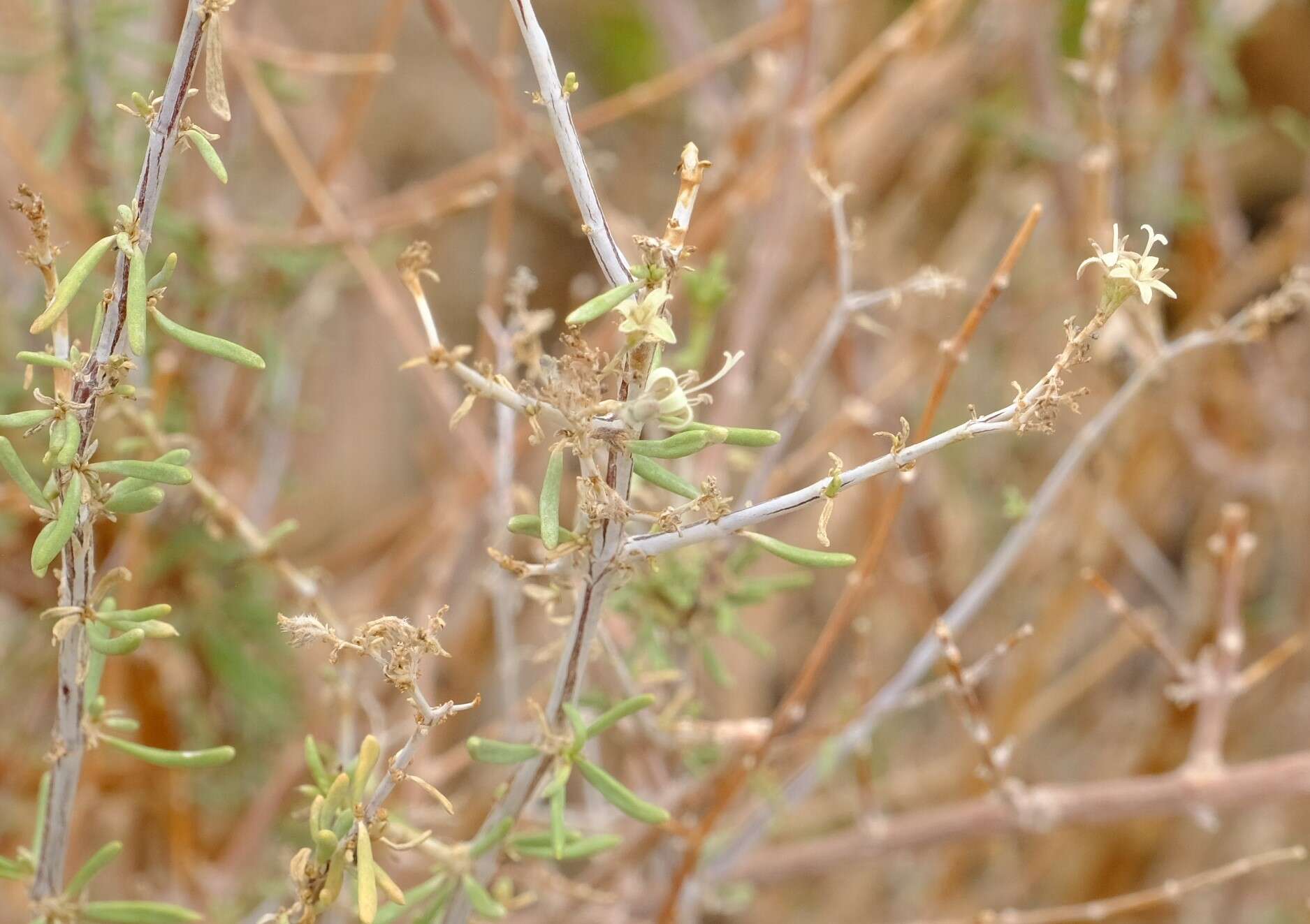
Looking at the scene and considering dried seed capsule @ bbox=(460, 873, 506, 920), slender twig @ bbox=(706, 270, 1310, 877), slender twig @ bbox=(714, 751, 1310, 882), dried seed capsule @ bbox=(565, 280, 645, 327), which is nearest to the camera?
dried seed capsule @ bbox=(565, 280, 645, 327)

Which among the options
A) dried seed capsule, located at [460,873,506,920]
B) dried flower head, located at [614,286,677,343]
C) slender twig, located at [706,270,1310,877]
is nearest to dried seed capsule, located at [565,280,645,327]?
dried flower head, located at [614,286,677,343]

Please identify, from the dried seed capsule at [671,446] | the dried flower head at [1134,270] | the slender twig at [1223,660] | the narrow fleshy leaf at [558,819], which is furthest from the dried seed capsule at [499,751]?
the slender twig at [1223,660]

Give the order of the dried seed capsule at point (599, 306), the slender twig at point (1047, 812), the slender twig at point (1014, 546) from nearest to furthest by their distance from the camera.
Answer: the dried seed capsule at point (599, 306)
the slender twig at point (1014, 546)
the slender twig at point (1047, 812)

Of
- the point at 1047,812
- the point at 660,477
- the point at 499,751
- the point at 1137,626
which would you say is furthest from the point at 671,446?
the point at 1047,812

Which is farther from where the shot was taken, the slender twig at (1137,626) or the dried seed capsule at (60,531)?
the slender twig at (1137,626)

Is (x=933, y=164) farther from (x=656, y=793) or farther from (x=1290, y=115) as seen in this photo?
(x=656, y=793)

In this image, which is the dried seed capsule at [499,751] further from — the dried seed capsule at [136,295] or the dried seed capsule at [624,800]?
the dried seed capsule at [136,295]

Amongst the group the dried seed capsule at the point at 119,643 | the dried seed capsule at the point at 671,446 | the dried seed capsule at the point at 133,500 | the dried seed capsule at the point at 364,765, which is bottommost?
the dried seed capsule at the point at 364,765

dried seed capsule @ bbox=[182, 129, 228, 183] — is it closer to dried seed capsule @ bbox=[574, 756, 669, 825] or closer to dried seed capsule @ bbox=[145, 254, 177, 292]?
dried seed capsule @ bbox=[145, 254, 177, 292]
